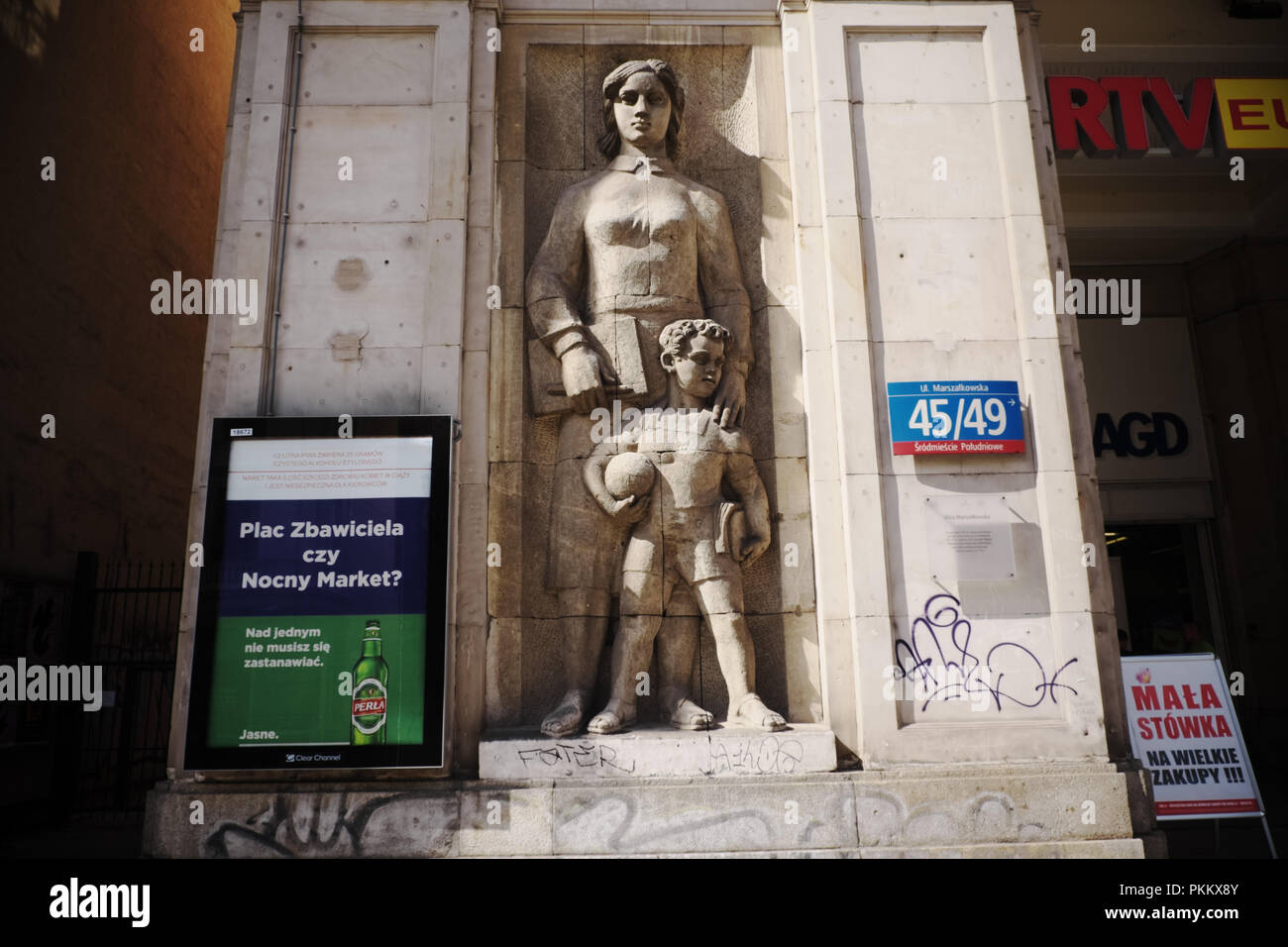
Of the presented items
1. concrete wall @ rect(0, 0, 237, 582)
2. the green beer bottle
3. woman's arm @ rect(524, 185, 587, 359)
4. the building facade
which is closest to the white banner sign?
the building facade

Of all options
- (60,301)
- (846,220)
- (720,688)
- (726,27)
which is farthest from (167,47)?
(720,688)

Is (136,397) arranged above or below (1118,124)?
below

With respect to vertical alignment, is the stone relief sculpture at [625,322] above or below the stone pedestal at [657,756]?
above

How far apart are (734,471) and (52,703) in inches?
362

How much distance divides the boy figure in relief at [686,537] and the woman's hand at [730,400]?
8 centimetres

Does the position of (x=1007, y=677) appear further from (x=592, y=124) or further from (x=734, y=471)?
(x=592, y=124)

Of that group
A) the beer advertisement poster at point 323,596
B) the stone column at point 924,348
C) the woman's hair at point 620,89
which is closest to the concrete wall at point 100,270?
the beer advertisement poster at point 323,596

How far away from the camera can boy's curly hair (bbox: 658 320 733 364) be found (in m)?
7.93

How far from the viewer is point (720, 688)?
25.8ft

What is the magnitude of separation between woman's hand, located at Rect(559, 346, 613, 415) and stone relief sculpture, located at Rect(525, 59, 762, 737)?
0.01 m

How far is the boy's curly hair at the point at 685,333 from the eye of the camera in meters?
7.93

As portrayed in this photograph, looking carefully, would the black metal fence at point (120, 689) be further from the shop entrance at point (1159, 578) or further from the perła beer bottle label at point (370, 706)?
the shop entrance at point (1159, 578)

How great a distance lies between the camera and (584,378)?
25.7 ft

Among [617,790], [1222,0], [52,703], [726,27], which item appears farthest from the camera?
[1222,0]
